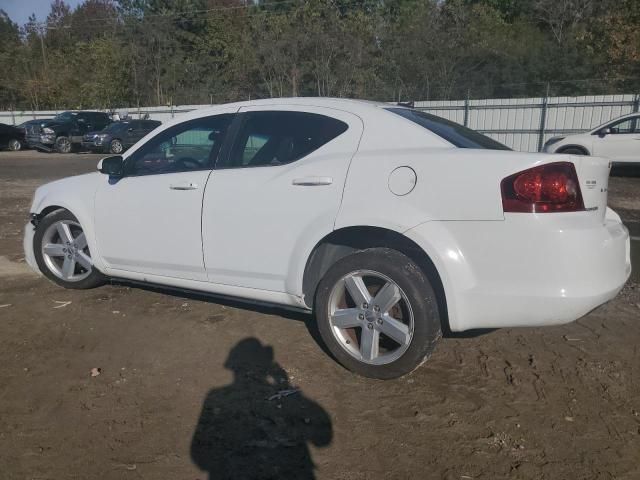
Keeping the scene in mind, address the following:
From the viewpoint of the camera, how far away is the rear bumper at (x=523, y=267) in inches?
113

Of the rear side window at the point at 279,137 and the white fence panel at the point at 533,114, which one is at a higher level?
the rear side window at the point at 279,137

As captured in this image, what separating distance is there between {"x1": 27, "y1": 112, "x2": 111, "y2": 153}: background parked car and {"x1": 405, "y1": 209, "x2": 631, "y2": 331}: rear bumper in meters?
24.2

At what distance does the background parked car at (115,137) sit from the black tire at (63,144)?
1.12 metres

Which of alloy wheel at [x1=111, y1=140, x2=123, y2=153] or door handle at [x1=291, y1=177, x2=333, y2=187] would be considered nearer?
door handle at [x1=291, y1=177, x2=333, y2=187]

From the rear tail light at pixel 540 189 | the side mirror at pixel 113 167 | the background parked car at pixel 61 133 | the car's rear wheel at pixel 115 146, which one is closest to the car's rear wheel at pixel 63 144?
the background parked car at pixel 61 133

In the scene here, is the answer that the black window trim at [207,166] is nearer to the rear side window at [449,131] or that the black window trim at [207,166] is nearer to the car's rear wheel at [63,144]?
the rear side window at [449,131]

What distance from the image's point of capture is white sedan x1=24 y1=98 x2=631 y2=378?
9.54 feet

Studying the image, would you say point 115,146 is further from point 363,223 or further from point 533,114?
point 363,223

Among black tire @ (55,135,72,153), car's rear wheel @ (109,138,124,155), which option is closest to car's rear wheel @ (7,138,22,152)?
black tire @ (55,135,72,153)

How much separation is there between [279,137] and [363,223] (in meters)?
0.96

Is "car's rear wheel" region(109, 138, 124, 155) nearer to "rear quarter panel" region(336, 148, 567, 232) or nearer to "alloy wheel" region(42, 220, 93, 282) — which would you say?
"alloy wheel" region(42, 220, 93, 282)

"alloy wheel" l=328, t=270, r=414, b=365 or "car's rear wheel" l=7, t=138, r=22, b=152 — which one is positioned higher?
"alloy wheel" l=328, t=270, r=414, b=365

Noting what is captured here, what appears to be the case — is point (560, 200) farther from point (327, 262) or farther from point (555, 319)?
point (327, 262)

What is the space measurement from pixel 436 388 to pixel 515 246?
3.19 feet
